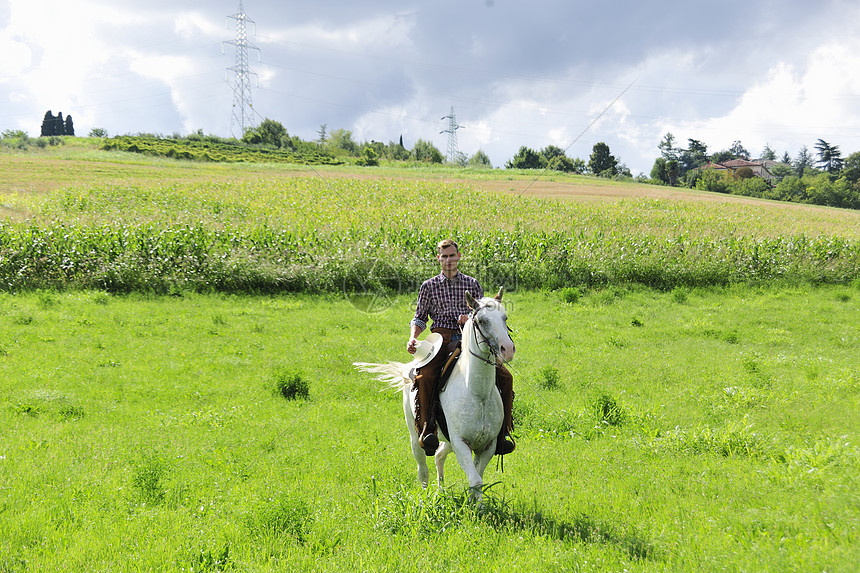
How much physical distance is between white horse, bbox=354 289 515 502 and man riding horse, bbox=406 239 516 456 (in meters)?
0.18

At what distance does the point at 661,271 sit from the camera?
77.2 feet

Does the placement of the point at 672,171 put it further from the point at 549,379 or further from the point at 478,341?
the point at 478,341

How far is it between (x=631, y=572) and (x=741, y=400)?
279 inches

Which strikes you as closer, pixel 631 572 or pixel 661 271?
pixel 631 572

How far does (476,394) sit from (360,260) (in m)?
17.0

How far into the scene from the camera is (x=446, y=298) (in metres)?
6.75

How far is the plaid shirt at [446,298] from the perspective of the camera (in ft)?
22.1

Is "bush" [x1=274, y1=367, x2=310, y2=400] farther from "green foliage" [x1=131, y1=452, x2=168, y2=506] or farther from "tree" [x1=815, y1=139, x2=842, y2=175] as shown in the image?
"tree" [x1=815, y1=139, x2=842, y2=175]

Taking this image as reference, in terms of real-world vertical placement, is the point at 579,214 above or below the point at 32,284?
above

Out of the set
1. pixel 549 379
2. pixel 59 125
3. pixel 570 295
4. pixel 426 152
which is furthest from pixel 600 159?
pixel 59 125

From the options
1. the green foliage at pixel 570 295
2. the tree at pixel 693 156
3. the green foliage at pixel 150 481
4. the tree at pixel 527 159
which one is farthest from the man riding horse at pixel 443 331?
the tree at pixel 693 156

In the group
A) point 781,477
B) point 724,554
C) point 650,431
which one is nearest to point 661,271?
point 650,431

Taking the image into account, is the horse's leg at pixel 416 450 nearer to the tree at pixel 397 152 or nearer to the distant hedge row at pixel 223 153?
the distant hedge row at pixel 223 153

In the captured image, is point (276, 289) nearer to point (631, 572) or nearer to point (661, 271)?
point (661, 271)
